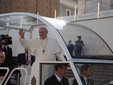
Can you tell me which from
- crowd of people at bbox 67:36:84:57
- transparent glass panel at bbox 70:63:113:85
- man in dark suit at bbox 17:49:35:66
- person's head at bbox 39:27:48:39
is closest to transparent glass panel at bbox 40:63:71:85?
transparent glass panel at bbox 70:63:113:85

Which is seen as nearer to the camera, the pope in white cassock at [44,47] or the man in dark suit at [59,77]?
the man in dark suit at [59,77]

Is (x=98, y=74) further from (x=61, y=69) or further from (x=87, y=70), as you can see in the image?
(x=61, y=69)

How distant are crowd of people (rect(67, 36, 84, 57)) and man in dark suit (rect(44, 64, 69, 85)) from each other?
30 centimetres

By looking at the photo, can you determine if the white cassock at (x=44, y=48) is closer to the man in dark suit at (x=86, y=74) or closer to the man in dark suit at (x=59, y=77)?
the man in dark suit at (x=59, y=77)

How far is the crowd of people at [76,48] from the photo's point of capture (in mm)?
4052

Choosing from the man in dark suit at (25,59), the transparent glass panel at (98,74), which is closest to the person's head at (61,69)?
the transparent glass panel at (98,74)


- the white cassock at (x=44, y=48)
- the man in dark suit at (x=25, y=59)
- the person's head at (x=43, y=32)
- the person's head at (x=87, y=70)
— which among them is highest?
the person's head at (x=43, y=32)

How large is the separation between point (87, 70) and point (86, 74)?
0.22 feet

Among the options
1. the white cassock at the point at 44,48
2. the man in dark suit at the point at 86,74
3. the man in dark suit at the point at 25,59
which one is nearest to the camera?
the man in dark suit at the point at 86,74

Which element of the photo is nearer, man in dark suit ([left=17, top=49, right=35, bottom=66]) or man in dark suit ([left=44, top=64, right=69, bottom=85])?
man in dark suit ([left=44, top=64, right=69, bottom=85])

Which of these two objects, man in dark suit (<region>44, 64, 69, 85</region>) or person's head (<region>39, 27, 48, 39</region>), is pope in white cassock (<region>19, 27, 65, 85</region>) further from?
man in dark suit (<region>44, 64, 69, 85</region>)

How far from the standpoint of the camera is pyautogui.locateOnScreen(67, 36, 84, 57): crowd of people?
405 centimetres

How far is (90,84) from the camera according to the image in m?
3.78

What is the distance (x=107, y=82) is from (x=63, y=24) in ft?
4.59
